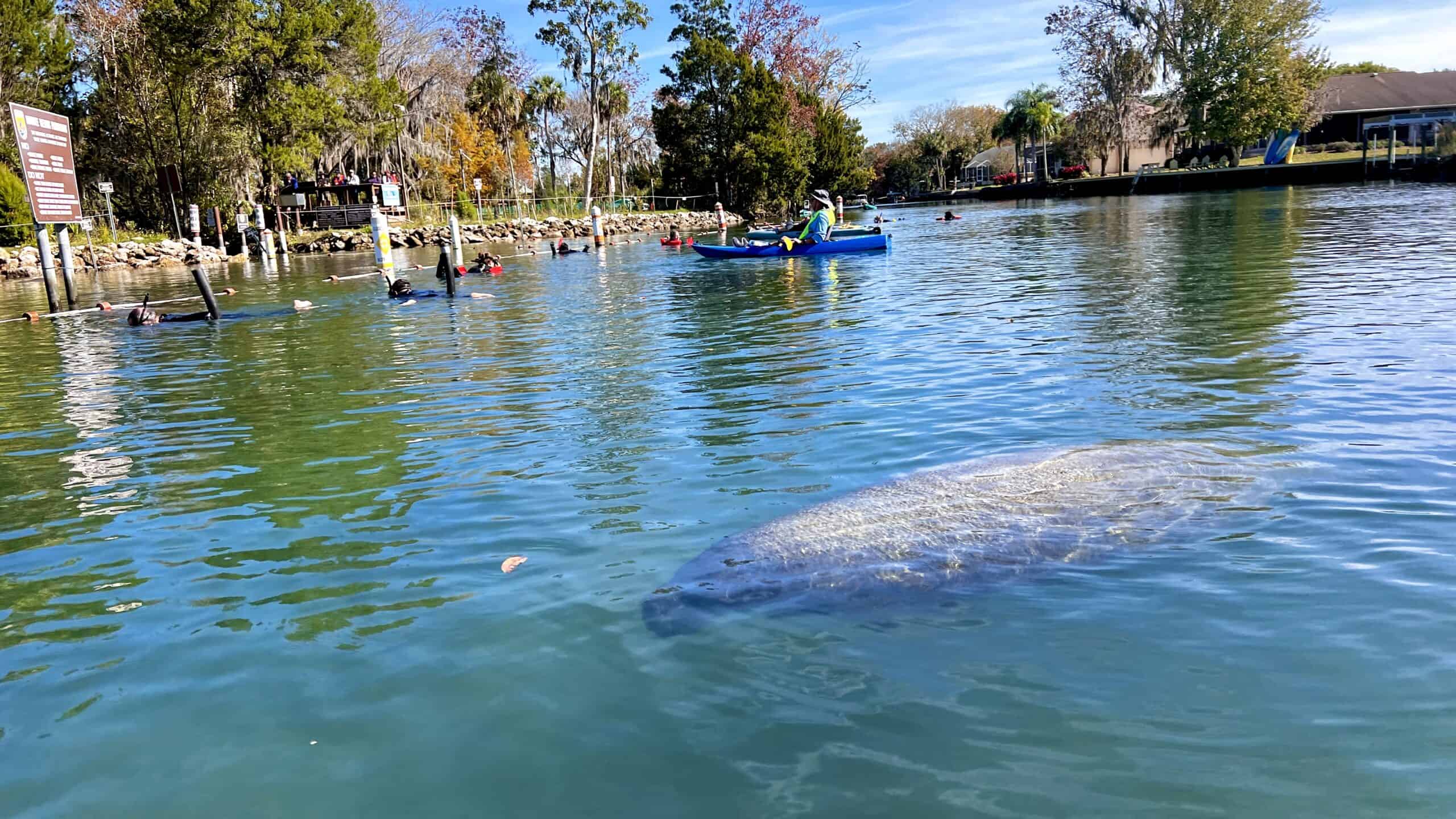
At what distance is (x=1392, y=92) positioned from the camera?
61.2m

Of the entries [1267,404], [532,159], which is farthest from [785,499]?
[532,159]

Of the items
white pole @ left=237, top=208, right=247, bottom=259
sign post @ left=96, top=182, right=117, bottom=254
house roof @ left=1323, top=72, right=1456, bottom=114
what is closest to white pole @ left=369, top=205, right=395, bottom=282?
sign post @ left=96, top=182, right=117, bottom=254

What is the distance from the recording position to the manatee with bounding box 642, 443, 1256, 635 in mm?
3998

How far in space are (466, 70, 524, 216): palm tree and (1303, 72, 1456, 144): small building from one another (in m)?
50.8

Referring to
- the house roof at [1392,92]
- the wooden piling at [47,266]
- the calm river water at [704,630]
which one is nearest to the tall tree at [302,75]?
the wooden piling at [47,266]

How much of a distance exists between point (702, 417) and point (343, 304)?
1318 cm

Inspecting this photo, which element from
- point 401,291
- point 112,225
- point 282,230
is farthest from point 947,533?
point 282,230

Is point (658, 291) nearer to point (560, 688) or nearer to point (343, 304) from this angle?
point (343, 304)

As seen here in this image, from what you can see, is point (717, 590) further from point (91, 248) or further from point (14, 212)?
point (14, 212)

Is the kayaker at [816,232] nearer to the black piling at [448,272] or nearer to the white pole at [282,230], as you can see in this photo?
the black piling at [448,272]

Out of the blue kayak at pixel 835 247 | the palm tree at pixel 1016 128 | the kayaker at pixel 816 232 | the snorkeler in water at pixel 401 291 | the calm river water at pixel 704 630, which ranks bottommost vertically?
the calm river water at pixel 704 630

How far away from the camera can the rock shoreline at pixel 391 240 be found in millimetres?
30863

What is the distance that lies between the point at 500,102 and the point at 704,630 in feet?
199

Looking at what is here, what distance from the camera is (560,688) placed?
3.46 metres
